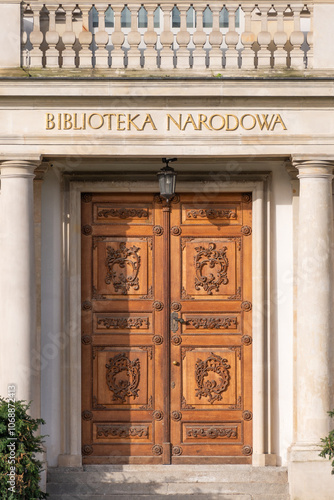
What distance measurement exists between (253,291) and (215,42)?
9.53 ft

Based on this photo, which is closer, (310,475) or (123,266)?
(310,475)

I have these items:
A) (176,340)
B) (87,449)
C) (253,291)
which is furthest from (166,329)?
(87,449)

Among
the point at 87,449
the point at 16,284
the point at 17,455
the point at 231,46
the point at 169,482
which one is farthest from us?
the point at 87,449

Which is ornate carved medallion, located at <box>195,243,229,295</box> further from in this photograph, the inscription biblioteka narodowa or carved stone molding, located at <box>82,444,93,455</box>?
carved stone molding, located at <box>82,444,93,455</box>

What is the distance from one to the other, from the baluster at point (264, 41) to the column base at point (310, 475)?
4.10m

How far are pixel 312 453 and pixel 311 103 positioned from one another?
3704 millimetres

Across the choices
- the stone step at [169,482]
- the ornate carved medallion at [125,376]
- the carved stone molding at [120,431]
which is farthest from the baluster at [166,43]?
the stone step at [169,482]

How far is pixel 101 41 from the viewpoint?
10.3 meters

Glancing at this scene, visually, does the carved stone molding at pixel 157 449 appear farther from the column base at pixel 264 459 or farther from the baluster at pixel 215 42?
the baluster at pixel 215 42

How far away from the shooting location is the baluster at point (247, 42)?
405 inches

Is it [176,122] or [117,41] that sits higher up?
[117,41]

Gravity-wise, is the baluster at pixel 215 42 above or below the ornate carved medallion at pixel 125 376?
above

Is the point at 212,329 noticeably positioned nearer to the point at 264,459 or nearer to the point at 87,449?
the point at 264,459

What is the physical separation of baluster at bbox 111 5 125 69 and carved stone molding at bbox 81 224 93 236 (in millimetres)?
1966
